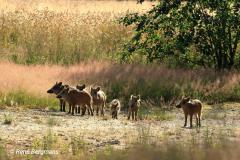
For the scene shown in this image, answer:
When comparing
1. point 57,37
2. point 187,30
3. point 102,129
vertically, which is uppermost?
point 187,30

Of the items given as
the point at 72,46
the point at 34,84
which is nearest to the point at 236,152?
the point at 34,84

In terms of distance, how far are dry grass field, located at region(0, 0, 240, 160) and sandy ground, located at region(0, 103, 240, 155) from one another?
19mm

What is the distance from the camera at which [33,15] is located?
29.0m

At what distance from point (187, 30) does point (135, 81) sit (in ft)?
11.9

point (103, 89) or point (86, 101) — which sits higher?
point (86, 101)

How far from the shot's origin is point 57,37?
25.8 metres

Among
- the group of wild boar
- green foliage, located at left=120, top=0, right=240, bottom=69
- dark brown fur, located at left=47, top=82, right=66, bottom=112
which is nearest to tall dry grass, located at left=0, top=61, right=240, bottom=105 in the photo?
dark brown fur, located at left=47, top=82, right=66, bottom=112

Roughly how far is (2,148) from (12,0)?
102ft

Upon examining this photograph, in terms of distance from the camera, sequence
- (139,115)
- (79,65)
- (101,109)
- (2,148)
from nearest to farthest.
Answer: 1. (2,148)
2. (139,115)
3. (101,109)
4. (79,65)

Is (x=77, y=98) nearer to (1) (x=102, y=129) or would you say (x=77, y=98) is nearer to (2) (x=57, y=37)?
(1) (x=102, y=129)

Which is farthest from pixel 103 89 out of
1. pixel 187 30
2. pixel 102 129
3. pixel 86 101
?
pixel 102 129

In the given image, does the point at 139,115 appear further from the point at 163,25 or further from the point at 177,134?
the point at 163,25

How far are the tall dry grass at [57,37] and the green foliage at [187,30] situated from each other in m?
1.98

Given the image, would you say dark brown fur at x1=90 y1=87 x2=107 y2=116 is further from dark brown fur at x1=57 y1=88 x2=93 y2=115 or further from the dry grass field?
the dry grass field
